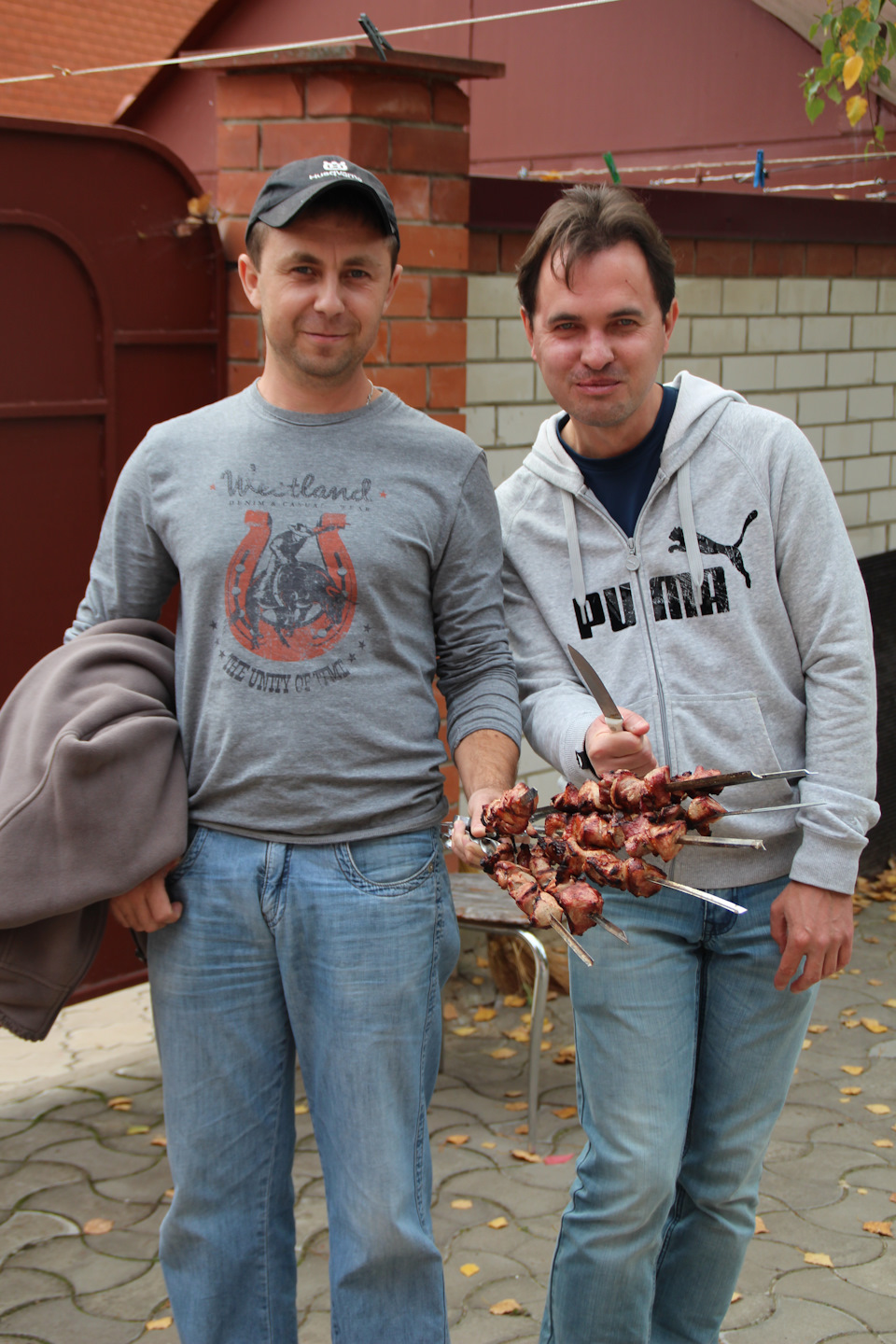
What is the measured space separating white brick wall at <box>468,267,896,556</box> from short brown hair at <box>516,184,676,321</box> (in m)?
2.45

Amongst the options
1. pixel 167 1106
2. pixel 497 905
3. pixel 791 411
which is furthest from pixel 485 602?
pixel 791 411

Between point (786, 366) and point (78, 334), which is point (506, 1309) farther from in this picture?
point (786, 366)

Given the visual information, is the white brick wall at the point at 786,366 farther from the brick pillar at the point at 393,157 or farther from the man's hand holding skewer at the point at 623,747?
the man's hand holding skewer at the point at 623,747

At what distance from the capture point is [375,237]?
2.42 metres

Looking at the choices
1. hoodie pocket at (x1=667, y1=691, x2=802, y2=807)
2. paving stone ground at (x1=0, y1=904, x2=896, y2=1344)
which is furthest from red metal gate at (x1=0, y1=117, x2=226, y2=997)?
hoodie pocket at (x1=667, y1=691, x2=802, y2=807)

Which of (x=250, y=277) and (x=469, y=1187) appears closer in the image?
(x=250, y=277)

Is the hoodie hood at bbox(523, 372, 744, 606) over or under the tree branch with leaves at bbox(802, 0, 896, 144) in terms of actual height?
under

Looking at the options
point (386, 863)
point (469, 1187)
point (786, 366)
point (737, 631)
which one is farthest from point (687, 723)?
point (786, 366)

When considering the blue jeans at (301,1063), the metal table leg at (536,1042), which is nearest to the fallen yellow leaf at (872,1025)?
the metal table leg at (536,1042)

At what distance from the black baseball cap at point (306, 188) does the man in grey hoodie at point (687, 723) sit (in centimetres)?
36

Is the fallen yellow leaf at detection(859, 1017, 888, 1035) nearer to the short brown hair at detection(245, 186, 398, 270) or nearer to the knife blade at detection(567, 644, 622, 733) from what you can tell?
the knife blade at detection(567, 644, 622, 733)

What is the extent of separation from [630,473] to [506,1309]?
2.12 meters

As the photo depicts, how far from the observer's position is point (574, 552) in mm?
2625

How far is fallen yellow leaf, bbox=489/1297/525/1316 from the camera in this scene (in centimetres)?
328
